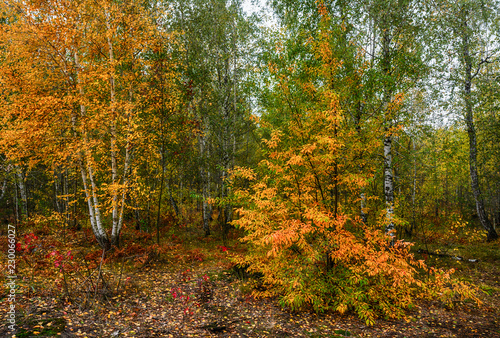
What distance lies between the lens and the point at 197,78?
40.6 ft

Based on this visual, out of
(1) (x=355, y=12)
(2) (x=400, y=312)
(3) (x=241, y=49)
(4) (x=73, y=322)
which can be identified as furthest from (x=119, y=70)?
(2) (x=400, y=312)

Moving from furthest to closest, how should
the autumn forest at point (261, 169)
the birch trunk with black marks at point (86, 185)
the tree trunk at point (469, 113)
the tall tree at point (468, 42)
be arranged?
the tree trunk at point (469, 113)
the tall tree at point (468, 42)
the birch trunk with black marks at point (86, 185)
the autumn forest at point (261, 169)

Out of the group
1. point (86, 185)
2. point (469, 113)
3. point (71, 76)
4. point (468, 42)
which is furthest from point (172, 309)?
point (468, 42)

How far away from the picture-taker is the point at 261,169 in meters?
9.45

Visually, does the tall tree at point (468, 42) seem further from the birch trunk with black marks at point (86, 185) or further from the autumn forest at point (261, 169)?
the birch trunk with black marks at point (86, 185)

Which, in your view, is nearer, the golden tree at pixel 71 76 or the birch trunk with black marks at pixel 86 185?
the golden tree at pixel 71 76

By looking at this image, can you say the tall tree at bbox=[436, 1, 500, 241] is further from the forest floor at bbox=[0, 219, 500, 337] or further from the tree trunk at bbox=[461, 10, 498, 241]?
the forest floor at bbox=[0, 219, 500, 337]

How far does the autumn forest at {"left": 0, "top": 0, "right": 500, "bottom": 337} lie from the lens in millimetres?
5746

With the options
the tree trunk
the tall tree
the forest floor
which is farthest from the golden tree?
the tree trunk

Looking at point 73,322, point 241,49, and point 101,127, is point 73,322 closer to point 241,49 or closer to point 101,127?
point 101,127

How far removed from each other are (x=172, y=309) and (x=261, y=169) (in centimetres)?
525

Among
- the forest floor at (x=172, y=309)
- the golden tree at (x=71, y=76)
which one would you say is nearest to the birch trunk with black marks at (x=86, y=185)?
the golden tree at (x=71, y=76)

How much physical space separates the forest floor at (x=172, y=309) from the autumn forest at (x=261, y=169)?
0.05 metres

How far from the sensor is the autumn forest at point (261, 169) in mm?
5746
